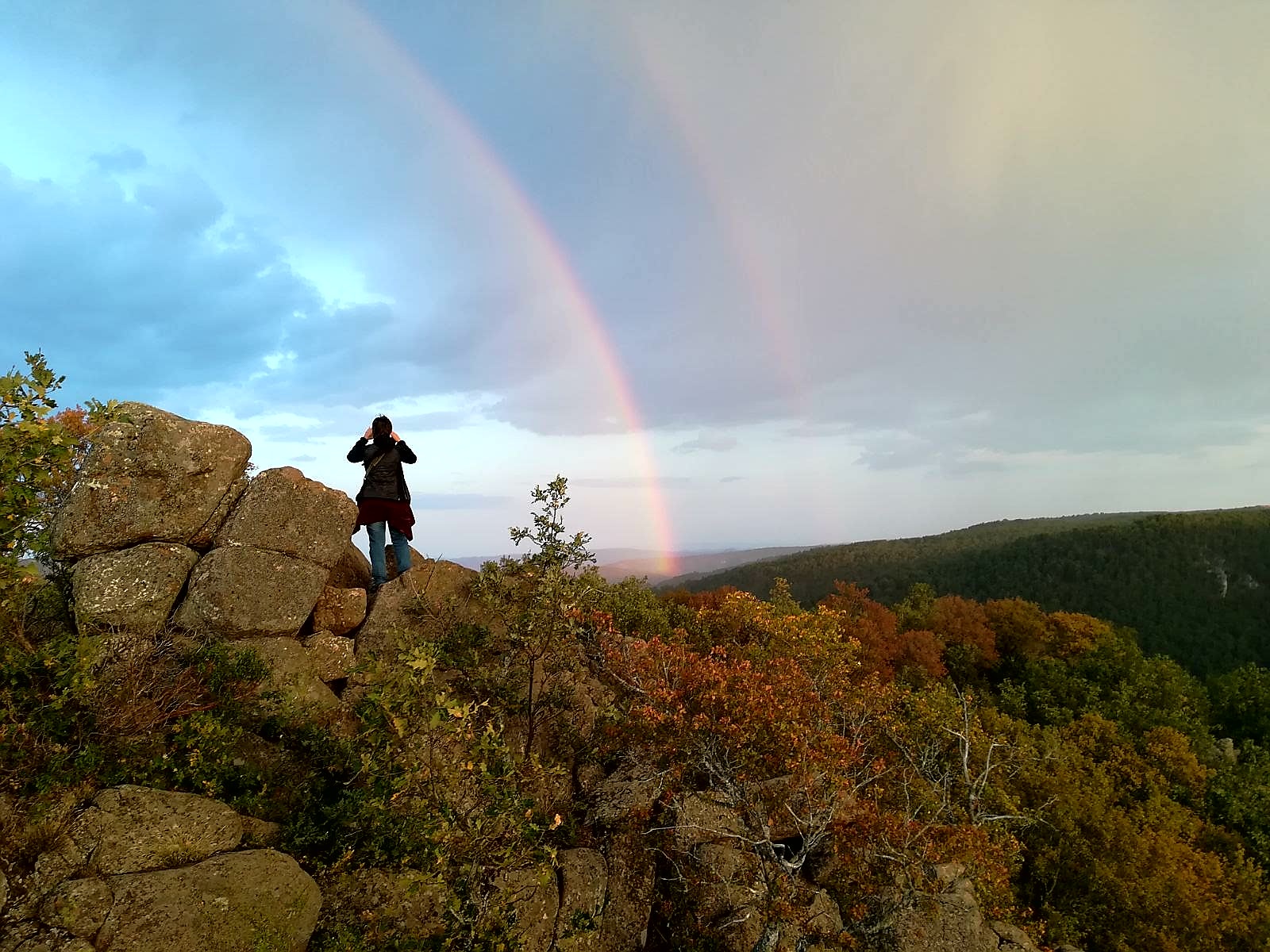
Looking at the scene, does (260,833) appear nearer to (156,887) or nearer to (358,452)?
(156,887)

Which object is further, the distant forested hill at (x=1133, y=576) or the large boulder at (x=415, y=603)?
the distant forested hill at (x=1133, y=576)

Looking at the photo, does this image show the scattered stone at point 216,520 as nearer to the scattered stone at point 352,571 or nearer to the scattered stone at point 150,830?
the scattered stone at point 352,571

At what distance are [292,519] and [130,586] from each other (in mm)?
3508

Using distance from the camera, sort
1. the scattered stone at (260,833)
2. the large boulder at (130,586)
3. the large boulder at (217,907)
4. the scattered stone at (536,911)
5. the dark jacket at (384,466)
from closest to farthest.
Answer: the large boulder at (217,907) → the scattered stone at (260,833) → the scattered stone at (536,911) → the large boulder at (130,586) → the dark jacket at (384,466)

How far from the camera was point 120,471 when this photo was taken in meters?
13.9

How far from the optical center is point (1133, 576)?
4577 inches

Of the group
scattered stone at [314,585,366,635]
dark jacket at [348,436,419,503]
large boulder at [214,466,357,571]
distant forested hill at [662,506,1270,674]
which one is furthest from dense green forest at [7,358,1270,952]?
distant forested hill at [662,506,1270,674]

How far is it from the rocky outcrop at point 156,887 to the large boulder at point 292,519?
6.45m

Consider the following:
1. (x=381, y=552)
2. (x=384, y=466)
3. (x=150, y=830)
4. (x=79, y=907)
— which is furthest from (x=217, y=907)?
(x=384, y=466)

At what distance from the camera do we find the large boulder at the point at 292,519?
14930mm

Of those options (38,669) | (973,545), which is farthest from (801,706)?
(973,545)

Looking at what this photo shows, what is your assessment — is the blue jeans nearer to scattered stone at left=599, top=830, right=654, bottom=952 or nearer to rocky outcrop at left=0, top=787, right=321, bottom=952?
rocky outcrop at left=0, top=787, right=321, bottom=952

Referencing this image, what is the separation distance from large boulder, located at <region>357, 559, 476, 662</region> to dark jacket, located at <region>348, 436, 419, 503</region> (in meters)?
2.37

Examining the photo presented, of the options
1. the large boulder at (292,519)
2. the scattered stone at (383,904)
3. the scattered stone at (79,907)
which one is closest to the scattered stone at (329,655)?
the large boulder at (292,519)
